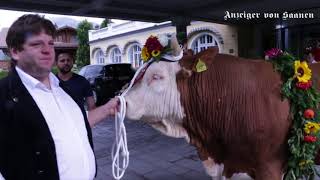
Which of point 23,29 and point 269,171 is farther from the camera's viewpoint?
point 269,171

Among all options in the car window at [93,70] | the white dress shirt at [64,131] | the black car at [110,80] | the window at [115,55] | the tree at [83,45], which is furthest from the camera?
the tree at [83,45]

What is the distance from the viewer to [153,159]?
18.1 feet

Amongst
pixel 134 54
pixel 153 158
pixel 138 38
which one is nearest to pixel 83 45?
pixel 134 54

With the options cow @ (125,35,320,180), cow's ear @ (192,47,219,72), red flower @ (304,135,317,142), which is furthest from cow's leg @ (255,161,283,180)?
cow's ear @ (192,47,219,72)

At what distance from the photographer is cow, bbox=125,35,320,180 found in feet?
6.70

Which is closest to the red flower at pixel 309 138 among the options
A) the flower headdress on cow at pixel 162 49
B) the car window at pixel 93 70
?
Answer: the flower headdress on cow at pixel 162 49

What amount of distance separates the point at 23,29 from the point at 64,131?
503 mm

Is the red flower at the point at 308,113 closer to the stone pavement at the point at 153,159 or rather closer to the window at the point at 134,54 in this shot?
the stone pavement at the point at 153,159

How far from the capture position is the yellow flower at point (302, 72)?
6.94ft

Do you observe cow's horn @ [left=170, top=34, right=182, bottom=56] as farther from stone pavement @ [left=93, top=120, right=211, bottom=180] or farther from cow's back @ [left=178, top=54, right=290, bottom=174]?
stone pavement @ [left=93, top=120, right=211, bottom=180]

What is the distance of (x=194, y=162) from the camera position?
5.18 meters

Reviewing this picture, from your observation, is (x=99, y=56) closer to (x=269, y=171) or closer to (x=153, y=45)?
(x=153, y=45)

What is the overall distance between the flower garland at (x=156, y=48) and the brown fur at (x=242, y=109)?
13 cm

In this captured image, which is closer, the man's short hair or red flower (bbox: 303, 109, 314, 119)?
the man's short hair
